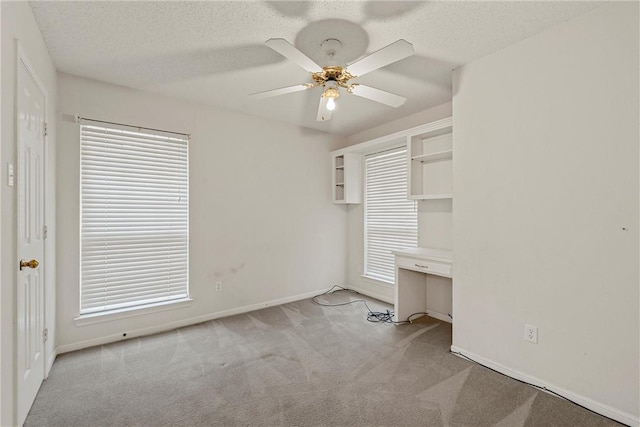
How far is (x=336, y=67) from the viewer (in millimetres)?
2137

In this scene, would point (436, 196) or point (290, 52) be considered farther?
point (436, 196)

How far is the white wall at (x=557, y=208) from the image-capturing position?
6.20ft

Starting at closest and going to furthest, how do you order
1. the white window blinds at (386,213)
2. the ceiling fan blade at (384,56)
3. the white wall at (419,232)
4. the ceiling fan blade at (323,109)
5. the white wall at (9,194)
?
the white wall at (9,194)
the ceiling fan blade at (384,56)
the ceiling fan blade at (323,109)
the white wall at (419,232)
the white window blinds at (386,213)

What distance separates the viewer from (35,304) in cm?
212

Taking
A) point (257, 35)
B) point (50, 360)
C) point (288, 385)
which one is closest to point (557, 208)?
point (288, 385)

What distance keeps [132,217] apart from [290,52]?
94.7 inches

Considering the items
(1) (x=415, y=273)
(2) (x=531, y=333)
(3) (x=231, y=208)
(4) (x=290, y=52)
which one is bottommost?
(2) (x=531, y=333)

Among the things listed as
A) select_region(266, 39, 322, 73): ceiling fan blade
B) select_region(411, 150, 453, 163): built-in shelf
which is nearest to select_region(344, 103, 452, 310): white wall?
select_region(411, 150, 453, 163): built-in shelf

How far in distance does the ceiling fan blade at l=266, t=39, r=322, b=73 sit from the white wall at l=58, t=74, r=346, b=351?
2.06 metres

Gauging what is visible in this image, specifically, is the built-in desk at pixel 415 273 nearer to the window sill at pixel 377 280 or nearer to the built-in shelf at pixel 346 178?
the window sill at pixel 377 280

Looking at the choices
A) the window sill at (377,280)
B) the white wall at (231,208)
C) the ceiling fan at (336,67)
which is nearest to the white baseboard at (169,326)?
the white wall at (231,208)

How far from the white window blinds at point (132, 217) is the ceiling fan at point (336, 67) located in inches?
62.0

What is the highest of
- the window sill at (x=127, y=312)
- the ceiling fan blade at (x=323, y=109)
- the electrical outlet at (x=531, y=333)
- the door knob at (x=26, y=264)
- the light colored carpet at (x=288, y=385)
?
the ceiling fan blade at (x=323, y=109)

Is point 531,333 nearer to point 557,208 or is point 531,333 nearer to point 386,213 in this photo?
point 557,208
